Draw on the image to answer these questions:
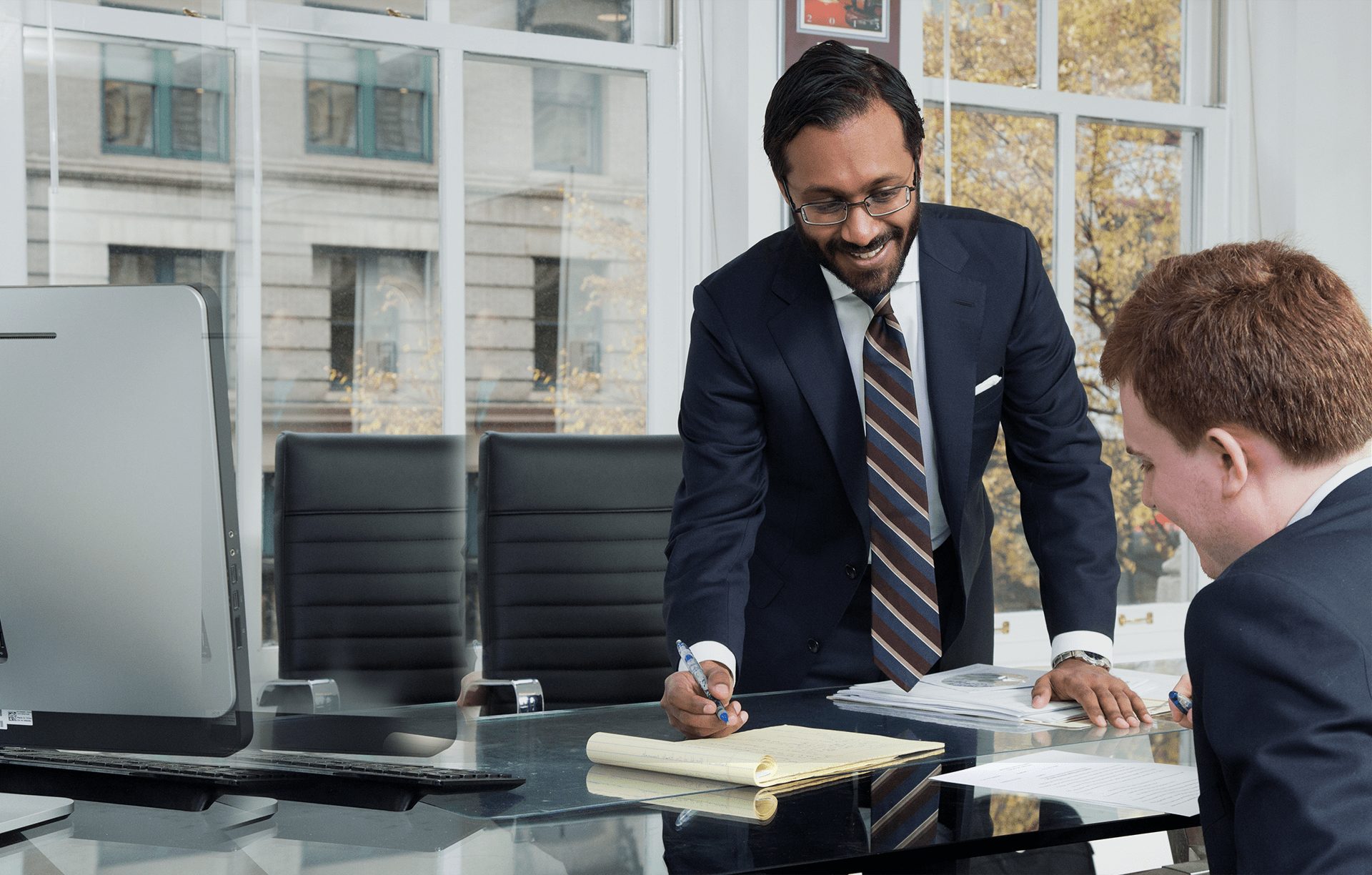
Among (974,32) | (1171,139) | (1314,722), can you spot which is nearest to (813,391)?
(1314,722)

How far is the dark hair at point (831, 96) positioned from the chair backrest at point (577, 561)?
0.97m

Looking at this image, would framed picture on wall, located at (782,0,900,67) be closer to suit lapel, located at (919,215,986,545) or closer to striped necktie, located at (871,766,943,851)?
suit lapel, located at (919,215,986,545)

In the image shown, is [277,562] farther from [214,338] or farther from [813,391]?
[214,338]

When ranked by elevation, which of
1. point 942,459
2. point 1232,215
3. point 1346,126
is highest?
point 1346,126

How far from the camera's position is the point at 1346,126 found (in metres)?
4.04

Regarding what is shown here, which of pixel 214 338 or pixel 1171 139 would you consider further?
pixel 1171 139

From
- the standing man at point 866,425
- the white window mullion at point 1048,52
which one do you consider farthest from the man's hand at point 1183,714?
the white window mullion at point 1048,52

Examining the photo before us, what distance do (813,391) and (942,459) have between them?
0.21m

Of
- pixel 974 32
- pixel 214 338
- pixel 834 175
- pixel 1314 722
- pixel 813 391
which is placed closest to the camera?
pixel 1314 722

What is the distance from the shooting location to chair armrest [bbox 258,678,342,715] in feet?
7.21

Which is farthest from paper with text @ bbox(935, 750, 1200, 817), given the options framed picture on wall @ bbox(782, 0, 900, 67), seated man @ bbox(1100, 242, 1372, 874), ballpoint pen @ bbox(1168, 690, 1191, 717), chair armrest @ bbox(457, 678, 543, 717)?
framed picture on wall @ bbox(782, 0, 900, 67)

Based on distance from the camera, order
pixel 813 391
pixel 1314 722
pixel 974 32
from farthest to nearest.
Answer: pixel 974 32, pixel 813 391, pixel 1314 722

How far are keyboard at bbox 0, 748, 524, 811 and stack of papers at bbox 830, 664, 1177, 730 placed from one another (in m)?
0.59

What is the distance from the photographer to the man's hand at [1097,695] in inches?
62.9
